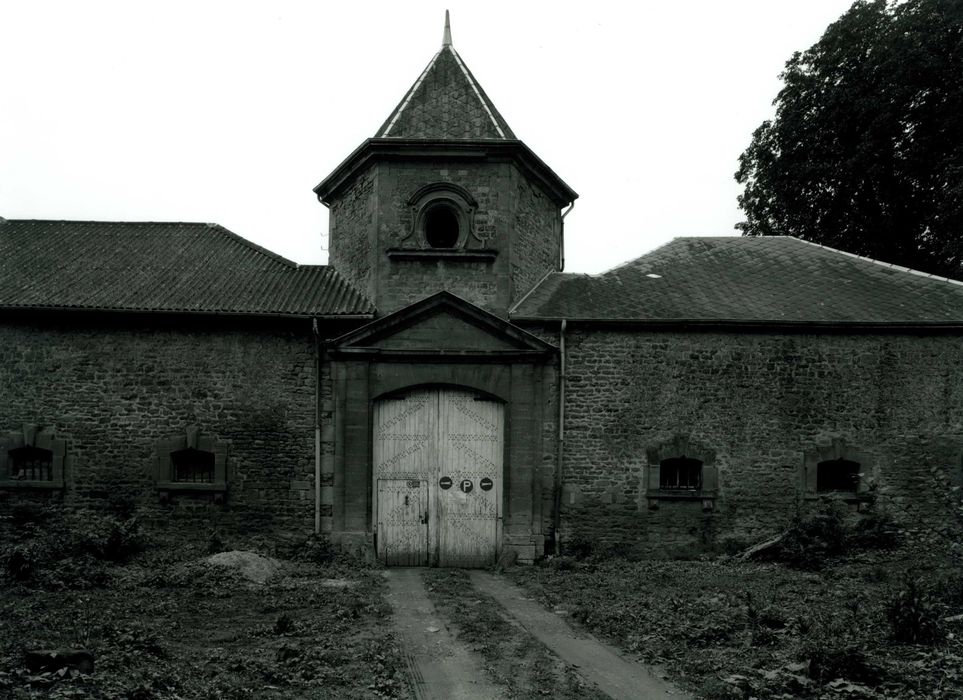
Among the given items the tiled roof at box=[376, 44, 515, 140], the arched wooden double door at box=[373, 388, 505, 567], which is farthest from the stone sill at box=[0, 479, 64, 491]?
the tiled roof at box=[376, 44, 515, 140]

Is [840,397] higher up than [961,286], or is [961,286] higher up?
[961,286]

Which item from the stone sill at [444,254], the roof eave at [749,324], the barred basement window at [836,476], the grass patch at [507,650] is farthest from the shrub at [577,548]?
the stone sill at [444,254]

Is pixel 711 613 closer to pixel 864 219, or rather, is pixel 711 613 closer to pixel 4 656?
pixel 4 656

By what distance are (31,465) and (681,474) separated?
12.7 metres

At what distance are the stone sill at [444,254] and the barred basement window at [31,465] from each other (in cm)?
774

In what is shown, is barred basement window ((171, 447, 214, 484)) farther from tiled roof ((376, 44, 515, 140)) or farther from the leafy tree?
the leafy tree

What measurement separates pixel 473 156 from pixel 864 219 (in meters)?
15.1

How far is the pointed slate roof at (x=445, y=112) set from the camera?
16734 millimetres

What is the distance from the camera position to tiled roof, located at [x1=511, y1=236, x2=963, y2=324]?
16.3m

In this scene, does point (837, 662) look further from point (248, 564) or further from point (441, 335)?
point (441, 335)

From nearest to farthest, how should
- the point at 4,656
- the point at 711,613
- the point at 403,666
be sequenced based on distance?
the point at 4,656 → the point at 403,666 → the point at 711,613

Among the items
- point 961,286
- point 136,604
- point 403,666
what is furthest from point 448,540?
point 961,286

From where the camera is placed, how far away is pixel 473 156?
54.1ft

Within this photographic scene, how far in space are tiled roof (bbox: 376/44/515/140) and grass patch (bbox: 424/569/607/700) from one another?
8924 mm
